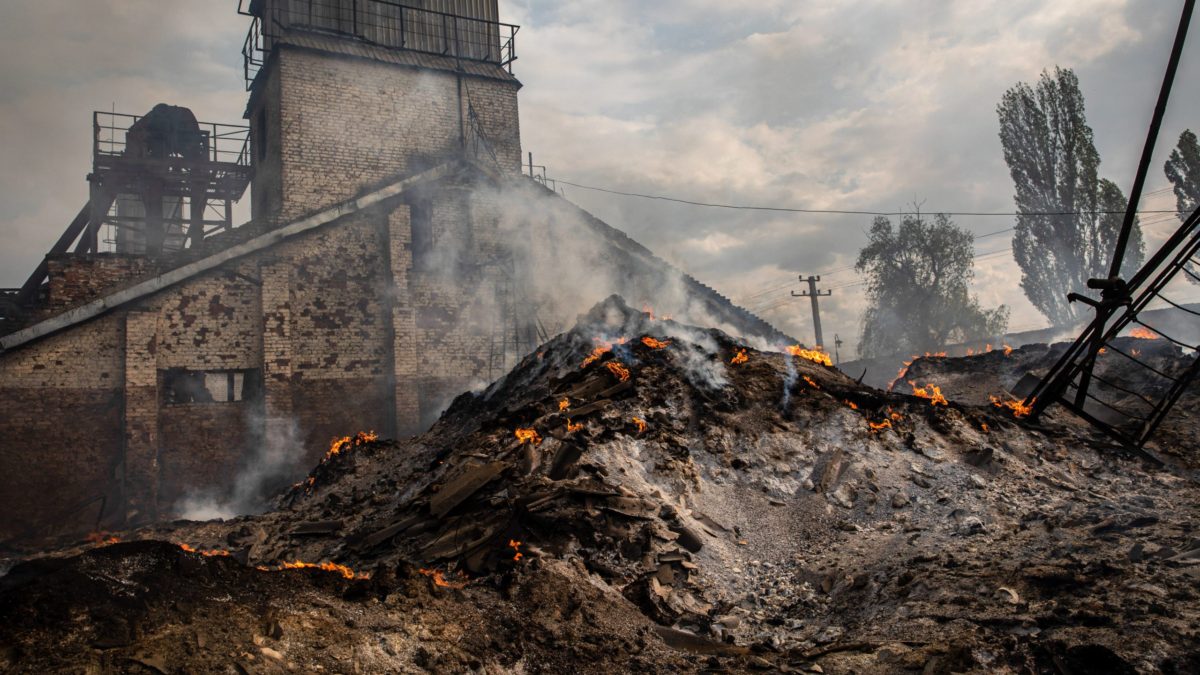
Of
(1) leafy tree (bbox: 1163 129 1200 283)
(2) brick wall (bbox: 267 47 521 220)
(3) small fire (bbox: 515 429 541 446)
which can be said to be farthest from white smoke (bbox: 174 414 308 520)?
(1) leafy tree (bbox: 1163 129 1200 283)

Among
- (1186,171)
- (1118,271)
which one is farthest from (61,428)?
(1186,171)

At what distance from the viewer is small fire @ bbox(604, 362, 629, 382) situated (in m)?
12.8

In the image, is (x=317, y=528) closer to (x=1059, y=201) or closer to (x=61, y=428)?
(x=61, y=428)

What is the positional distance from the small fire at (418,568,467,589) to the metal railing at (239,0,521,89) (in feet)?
65.0

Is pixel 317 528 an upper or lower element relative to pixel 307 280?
lower

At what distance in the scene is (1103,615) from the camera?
6418 mm

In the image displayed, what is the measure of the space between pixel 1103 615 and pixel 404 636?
6.12 m

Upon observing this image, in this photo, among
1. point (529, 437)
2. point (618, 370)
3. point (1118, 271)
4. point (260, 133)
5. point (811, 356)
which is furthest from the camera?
point (260, 133)

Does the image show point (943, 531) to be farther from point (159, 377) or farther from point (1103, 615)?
point (159, 377)

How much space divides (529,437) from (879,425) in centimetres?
580

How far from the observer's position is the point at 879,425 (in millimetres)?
12094

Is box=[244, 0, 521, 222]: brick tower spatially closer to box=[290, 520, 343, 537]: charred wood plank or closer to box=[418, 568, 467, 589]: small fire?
box=[290, 520, 343, 537]: charred wood plank

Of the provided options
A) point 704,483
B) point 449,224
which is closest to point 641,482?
point 704,483

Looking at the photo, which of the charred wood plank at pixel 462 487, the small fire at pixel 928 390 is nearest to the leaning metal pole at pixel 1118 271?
the small fire at pixel 928 390
